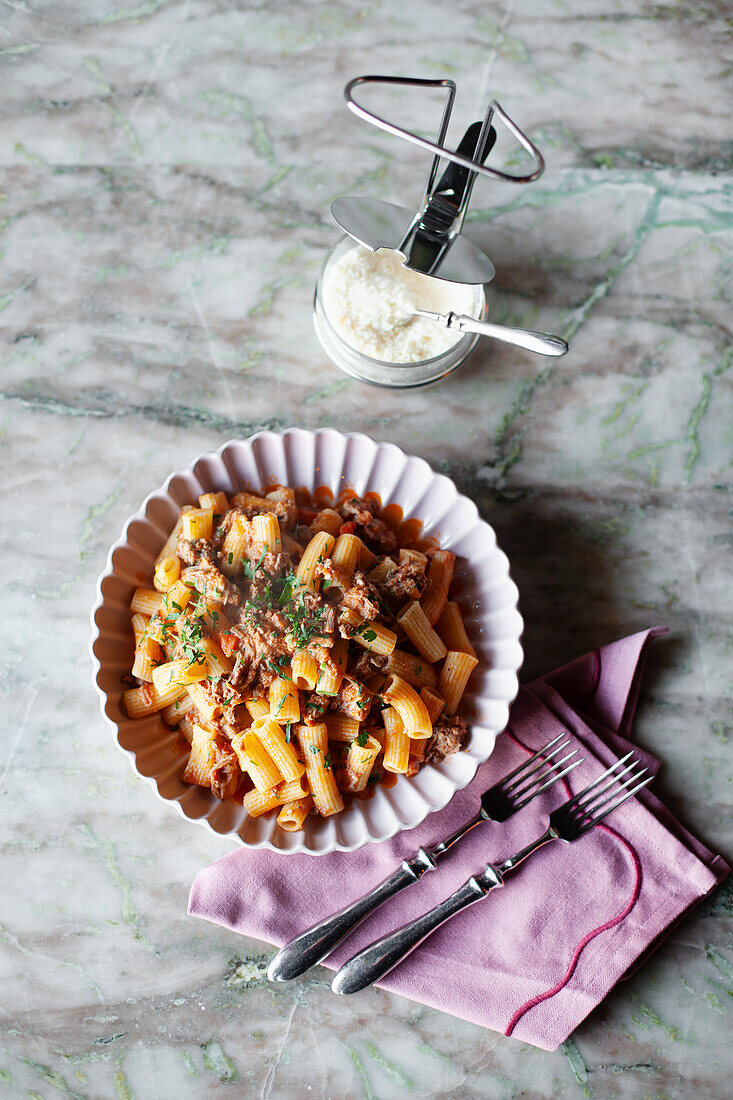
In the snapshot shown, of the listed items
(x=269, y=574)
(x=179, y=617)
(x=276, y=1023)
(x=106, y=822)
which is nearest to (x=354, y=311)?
(x=269, y=574)

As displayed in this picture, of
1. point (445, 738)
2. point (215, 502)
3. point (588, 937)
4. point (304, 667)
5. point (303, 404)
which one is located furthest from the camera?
point (303, 404)

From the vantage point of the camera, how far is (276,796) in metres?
1.79

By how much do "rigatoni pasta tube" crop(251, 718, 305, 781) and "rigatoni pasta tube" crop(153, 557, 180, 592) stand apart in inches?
15.7

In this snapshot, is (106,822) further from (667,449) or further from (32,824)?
(667,449)

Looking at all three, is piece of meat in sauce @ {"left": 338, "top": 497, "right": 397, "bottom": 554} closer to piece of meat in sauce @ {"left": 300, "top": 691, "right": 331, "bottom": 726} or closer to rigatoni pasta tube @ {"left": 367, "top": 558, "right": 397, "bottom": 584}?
rigatoni pasta tube @ {"left": 367, "top": 558, "right": 397, "bottom": 584}

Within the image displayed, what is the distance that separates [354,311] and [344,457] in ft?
1.30

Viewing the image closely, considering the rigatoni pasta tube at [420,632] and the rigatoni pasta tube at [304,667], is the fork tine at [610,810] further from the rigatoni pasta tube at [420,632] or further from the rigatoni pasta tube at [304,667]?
the rigatoni pasta tube at [304,667]

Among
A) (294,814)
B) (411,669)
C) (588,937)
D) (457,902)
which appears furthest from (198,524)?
(588,937)

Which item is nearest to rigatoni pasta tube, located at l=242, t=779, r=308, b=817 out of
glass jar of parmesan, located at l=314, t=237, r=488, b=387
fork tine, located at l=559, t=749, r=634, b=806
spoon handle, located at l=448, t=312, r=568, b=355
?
fork tine, located at l=559, t=749, r=634, b=806

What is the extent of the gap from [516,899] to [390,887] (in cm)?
35

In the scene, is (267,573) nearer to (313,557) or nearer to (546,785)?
(313,557)

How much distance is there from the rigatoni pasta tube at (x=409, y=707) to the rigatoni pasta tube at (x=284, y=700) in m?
0.20

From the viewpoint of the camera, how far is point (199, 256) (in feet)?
7.66


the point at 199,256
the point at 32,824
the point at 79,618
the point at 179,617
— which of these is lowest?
the point at 32,824
